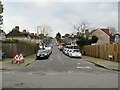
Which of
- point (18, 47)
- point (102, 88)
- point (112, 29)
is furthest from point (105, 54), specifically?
point (112, 29)

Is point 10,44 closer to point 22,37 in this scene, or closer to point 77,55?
point 77,55

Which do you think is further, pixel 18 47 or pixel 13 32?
pixel 13 32

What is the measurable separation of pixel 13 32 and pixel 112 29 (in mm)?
54559

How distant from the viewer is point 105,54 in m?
44.5

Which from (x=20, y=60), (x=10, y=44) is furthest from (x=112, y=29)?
(x=20, y=60)

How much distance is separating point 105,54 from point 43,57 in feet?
32.1

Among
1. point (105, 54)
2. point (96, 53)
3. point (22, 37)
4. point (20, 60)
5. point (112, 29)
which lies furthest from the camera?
point (112, 29)

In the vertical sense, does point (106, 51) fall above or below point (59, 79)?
above

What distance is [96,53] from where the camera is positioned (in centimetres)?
5284

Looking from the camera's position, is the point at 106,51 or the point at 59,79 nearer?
the point at 59,79

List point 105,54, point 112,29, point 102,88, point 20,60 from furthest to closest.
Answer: point 112,29 < point 105,54 < point 20,60 < point 102,88

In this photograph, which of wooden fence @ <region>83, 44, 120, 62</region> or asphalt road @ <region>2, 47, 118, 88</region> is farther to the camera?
wooden fence @ <region>83, 44, 120, 62</region>

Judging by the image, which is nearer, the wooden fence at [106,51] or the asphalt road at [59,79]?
the asphalt road at [59,79]

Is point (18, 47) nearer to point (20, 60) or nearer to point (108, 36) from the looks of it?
point (20, 60)
